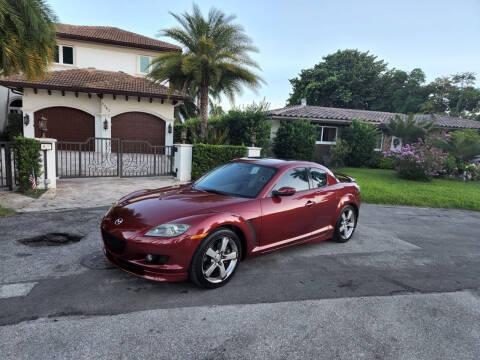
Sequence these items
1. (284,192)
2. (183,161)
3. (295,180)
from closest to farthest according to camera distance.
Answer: (284,192) < (295,180) < (183,161)

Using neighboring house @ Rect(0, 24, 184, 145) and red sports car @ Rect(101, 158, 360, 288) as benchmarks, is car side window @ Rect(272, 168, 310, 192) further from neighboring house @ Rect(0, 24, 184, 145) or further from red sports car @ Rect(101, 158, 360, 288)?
neighboring house @ Rect(0, 24, 184, 145)

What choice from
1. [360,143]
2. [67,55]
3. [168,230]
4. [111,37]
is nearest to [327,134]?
[360,143]

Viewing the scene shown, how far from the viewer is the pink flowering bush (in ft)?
46.4

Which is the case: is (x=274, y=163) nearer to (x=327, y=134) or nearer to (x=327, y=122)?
(x=327, y=122)

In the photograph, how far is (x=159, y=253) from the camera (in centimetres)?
329

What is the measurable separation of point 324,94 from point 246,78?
28346 millimetres

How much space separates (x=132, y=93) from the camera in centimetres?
1756

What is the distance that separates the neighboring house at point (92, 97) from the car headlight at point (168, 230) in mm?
15147

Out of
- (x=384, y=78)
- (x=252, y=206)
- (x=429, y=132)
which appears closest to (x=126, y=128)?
(x=252, y=206)

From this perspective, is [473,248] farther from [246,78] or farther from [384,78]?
[384,78]

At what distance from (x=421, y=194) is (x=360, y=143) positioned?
8.09m

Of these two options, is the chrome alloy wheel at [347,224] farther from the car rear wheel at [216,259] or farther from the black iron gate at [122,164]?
the black iron gate at [122,164]

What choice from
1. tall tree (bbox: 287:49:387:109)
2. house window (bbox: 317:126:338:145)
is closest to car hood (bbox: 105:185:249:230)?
house window (bbox: 317:126:338:145)

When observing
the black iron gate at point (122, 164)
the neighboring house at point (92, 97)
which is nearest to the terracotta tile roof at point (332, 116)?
the neighboring house at point (92, 97)
